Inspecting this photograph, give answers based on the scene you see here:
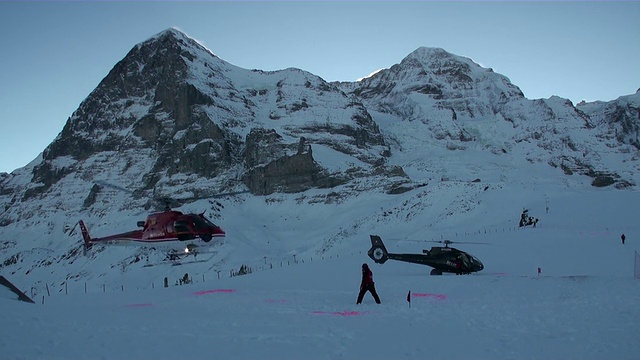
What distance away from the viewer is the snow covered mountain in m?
75.0

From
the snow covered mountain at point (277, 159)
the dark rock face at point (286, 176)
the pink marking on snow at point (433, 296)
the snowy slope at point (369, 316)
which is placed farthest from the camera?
the dark rock face at point (286, 176)

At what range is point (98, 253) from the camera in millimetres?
75812

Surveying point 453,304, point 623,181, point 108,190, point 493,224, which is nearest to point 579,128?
point 623,181

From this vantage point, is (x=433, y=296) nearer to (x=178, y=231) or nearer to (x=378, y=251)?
→ (x=378, y=251)

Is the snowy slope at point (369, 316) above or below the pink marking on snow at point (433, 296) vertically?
above

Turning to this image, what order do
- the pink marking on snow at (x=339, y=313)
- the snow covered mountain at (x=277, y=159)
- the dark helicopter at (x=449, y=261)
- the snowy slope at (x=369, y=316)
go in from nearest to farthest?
the snowy slope at (x=369, y=316) < the pink marking on snow at (x=339, y=313) < the dark helicopter at (x=449, y=261) < the snow covered mountain at (x=277, y=159)

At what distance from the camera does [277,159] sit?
354ft

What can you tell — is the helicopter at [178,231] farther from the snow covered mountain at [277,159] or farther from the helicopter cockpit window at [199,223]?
the snow covered mountain at [277,159]

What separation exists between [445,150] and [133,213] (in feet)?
263

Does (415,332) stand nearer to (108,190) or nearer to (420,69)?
(108,190)

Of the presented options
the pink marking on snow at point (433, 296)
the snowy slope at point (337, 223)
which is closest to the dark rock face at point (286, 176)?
the snowy slope at point (337, 223)

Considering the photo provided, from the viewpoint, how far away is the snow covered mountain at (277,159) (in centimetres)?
7500

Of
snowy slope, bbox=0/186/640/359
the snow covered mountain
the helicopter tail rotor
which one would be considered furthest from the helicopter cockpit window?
the snow covered mountain

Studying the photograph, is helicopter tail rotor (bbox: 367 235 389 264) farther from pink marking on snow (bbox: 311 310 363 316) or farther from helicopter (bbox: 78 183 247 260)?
pink marking on snow (bbox: 311 310 363 316)
